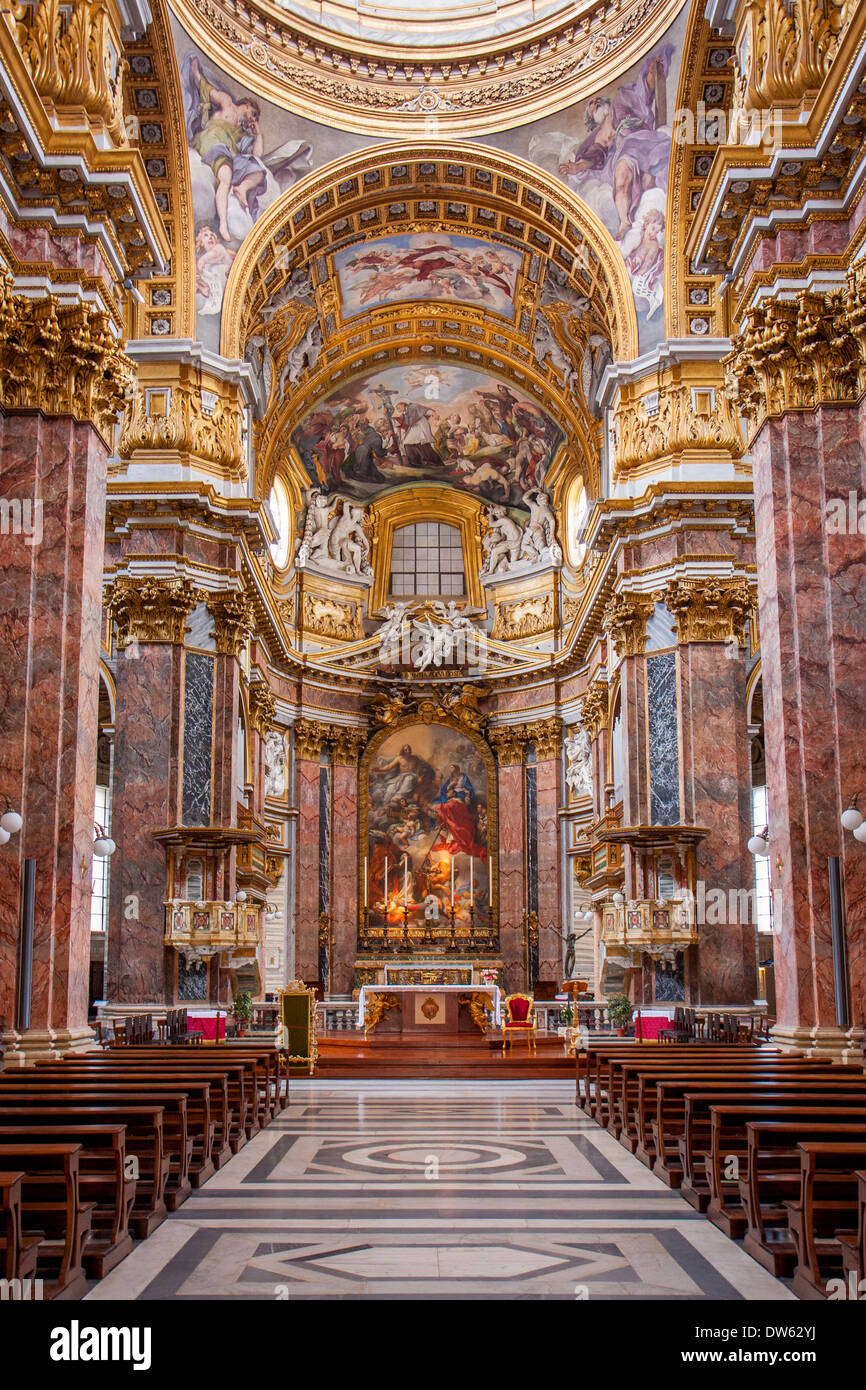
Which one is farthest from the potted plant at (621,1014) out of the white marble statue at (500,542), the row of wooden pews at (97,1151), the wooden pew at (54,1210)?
the wooden pew at (54,1210)

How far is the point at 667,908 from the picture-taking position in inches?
859

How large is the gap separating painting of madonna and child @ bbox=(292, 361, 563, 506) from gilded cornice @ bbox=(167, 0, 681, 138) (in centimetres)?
783

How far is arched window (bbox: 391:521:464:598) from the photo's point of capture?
36812 mm

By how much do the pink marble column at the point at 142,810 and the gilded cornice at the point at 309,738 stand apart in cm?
1004

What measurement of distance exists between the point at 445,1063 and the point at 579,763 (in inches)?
506

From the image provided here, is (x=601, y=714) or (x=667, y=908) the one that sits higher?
(x=601, y=714)

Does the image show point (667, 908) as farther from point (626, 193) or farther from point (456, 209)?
point (456, 209)

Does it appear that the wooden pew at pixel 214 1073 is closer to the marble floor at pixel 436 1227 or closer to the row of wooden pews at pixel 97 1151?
the row of wooden pews at pixel 97 1151

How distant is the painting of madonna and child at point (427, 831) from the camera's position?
3378cm

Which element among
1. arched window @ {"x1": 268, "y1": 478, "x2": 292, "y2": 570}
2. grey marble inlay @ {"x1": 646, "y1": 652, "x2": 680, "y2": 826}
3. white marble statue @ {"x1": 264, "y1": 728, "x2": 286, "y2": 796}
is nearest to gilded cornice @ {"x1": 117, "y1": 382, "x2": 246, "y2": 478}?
arched window @ {"x1": 268, "y1": 478, "x2": 292, "y2": 570}

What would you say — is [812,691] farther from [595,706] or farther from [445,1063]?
[595,706]
